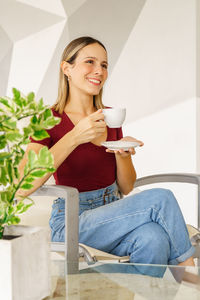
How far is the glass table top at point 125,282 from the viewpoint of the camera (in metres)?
1.16

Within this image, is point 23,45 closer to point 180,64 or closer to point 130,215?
point 180,64

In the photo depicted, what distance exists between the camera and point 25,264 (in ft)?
3.15

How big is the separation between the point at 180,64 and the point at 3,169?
2997mm

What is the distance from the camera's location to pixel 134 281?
126 cm

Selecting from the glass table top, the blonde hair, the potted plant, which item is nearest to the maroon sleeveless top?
the blonde hair

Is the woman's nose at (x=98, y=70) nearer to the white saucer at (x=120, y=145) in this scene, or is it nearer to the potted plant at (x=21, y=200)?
the white saucer at (x=120, y=145)

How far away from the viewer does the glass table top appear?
1158mm

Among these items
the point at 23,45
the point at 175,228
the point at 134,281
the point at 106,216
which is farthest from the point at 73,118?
the point at 23,45

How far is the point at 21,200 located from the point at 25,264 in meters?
0.13

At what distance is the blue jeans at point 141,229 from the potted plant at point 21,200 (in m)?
0.63

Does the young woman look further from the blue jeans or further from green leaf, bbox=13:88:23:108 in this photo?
green leaf, bbox=13:88:23:108

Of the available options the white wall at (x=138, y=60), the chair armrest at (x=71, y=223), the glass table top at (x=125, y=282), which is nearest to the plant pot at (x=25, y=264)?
the glass table top at (x=125, y=282)

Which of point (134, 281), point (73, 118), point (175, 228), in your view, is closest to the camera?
point (134, 281)

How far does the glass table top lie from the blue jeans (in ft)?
0.83
